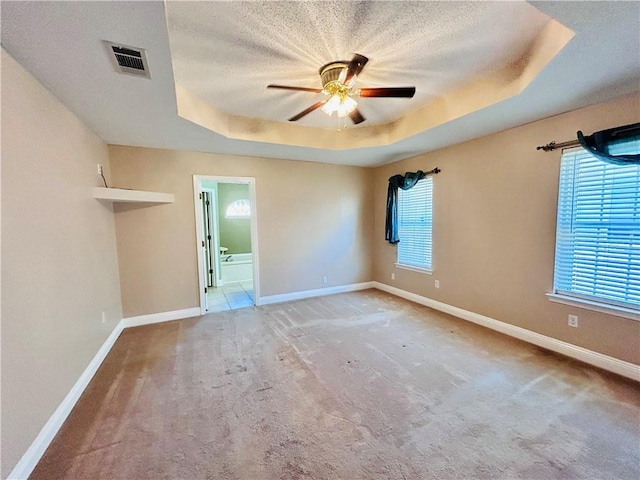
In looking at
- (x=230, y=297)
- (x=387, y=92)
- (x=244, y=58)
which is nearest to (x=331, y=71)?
(x=387, y=92)

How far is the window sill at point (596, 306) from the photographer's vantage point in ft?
7.72

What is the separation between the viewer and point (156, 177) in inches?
151

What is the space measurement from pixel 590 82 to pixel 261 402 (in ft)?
11.9

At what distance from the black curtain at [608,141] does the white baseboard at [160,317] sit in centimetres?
503

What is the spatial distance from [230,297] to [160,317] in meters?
1.35

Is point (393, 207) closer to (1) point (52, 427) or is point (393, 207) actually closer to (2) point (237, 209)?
(1) point (52, 427)

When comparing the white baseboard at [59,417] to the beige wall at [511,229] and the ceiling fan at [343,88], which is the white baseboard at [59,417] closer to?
the ceiling fan at [343,88]

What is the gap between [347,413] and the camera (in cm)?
200

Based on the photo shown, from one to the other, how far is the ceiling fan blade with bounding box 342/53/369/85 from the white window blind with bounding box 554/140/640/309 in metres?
2.30

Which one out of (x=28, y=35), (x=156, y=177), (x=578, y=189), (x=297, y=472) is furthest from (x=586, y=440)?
(x=156, y=177)

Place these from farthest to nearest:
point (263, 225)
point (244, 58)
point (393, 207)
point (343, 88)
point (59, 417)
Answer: point (393, 207)
point (263, 225)
point (343, 88)
point (244, 58)
point (59, 417)

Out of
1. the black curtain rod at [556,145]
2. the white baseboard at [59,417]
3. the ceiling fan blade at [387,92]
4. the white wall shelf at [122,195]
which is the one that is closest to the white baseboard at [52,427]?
the white baseboard at [59,417]

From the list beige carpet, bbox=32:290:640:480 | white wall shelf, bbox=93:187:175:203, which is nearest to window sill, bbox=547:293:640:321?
beige carpet, bbox=32:290:640:480

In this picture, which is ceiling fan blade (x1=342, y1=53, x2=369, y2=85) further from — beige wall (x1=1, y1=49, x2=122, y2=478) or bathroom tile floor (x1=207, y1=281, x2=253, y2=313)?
bathroom tile floor (x1=207, y1=281, x2=253, y2=313)
